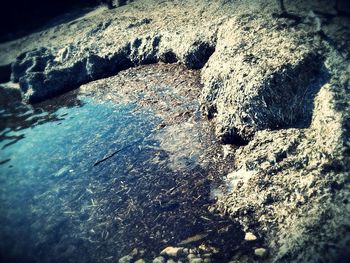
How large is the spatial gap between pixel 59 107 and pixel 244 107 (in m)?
5.08

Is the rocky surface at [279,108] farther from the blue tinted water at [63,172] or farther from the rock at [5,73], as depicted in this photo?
the rock at [5,73]

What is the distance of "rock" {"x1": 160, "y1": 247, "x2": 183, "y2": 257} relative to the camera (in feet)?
12.1

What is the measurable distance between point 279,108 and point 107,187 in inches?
113

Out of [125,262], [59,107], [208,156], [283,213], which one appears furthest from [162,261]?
[59,107]

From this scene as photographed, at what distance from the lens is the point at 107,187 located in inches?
197

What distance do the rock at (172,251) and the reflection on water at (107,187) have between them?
0.27 feet

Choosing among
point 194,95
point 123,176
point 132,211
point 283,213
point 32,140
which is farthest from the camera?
point 32,140

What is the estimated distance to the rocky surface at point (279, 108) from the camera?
340 centimetres

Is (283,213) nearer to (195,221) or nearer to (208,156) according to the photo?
(195,221)

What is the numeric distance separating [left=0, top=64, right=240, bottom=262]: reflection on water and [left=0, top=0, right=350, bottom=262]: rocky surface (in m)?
0.46

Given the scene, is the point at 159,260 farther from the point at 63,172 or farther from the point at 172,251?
the point at 63,172

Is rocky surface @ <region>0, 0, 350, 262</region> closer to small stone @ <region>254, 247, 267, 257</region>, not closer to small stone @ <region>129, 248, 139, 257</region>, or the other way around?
small stone @ <region>254, 247, 267, 257</region>

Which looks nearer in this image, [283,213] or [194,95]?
[283,213]

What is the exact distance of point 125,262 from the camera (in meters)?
3.78
